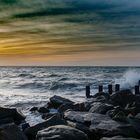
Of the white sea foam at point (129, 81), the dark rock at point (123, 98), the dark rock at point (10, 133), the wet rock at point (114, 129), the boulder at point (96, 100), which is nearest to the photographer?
the dark rock at point (10, 133)

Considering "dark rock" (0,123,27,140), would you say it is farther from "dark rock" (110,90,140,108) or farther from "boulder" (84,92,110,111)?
"dark rock" (110,90,140,108)

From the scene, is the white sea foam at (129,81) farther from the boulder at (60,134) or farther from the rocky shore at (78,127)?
the boulder at (60,134)

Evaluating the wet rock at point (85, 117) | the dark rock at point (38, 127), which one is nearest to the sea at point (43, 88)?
the wet rock at point (85, 117)

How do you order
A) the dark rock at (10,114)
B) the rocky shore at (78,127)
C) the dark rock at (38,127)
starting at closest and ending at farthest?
the rocky shore at (78,127), the dark rock at (38,127), the dark rock at (10,114)

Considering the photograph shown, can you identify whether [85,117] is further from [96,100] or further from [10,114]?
[96,100]

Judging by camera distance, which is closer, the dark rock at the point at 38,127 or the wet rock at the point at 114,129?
the wet rock at the point at 114,129

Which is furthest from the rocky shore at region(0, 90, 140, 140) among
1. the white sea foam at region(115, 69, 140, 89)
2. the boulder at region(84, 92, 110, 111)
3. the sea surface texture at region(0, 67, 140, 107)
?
the white sea foam at region(115, 69, 140, 89)

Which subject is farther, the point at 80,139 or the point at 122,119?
the point at 122,119

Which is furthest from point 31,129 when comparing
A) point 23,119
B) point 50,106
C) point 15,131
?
point 50,106

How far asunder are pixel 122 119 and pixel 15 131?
4211mm

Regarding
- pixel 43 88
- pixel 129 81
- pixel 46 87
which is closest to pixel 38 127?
pixel 43 88

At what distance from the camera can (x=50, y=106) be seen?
21438mm

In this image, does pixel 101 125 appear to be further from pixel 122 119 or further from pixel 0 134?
pixel 0 134

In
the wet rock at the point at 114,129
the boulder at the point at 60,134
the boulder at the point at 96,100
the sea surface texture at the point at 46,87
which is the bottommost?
the sea surface texture at the point at 46,87
